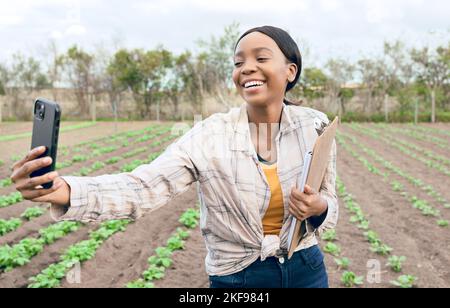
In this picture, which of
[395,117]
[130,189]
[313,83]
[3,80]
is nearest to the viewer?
[130,189]

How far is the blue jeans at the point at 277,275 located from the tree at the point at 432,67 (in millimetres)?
24910

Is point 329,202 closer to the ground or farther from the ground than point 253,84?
closer to the ground

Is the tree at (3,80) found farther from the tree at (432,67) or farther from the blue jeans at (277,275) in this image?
the blue jeans at (277,275)

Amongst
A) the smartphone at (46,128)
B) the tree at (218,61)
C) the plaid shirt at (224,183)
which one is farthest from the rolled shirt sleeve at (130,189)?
the tree at (218,61)

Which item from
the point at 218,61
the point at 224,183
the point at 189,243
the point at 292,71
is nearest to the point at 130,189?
the point at 224,183

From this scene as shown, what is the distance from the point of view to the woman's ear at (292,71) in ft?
5.75

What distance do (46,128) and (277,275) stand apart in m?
0.89

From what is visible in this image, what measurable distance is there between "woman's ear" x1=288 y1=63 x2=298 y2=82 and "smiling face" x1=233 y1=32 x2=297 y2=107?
4 centimetres

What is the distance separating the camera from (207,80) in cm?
2280

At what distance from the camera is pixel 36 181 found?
4.24 ft

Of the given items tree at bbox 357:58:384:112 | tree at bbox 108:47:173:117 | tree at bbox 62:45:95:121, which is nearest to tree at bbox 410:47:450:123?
tree at bbox 357:58:384:112

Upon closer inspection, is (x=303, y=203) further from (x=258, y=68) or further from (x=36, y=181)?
(x=36, y=181)

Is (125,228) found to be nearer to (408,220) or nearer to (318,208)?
(408,220)

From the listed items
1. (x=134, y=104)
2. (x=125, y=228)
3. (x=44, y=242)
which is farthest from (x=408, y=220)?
(x=134, y=104)
